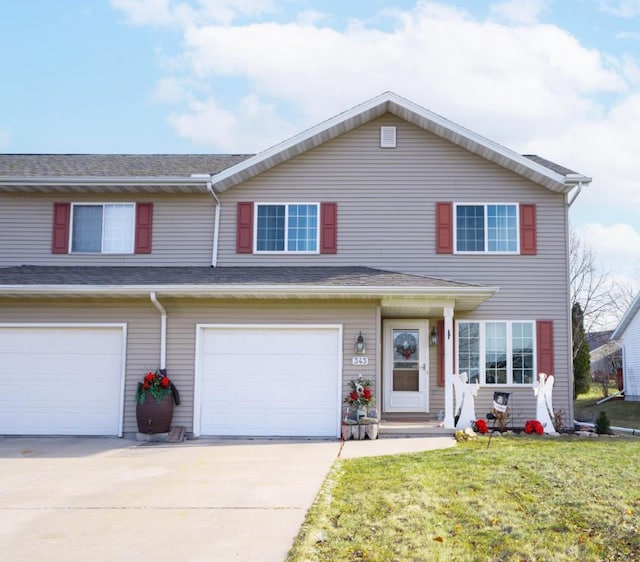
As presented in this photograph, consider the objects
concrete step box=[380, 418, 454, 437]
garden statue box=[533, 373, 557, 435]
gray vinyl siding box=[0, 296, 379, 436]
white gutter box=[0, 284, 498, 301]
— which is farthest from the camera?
garden statue box=[533, 373, 557, 435]

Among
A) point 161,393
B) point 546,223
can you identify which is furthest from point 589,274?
point 161,393

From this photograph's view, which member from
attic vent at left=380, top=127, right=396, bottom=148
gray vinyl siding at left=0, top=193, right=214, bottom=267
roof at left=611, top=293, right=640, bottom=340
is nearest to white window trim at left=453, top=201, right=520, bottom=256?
attic vent at left=380, top=127, right=396, bottom=148

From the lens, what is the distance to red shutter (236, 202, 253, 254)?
46.7ft

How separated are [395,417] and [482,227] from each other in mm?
4154

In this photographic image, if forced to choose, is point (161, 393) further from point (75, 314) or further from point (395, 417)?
point (395, 417)

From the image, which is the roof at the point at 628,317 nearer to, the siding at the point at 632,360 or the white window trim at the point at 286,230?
the siding at the point at 632,360

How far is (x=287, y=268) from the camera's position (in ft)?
45.5

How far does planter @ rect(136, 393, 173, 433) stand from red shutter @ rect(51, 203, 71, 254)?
13.5 ft

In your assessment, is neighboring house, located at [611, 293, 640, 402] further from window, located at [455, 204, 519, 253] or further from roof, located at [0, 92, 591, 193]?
roof, located at [0, 92, 591, 193]

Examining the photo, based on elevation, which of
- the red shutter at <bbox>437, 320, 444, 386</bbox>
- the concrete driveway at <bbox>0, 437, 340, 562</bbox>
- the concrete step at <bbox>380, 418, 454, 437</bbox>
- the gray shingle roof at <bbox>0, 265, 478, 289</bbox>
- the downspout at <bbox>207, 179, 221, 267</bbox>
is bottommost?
the concrete driveway at <bbox>0, 437, 340, 562</bbox>

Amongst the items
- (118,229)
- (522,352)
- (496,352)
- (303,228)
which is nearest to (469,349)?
(496,352)

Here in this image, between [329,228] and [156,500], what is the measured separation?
7.98 meters

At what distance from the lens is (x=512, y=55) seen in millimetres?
13586

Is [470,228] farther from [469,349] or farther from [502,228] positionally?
[469,349]
